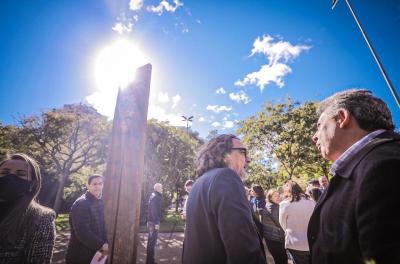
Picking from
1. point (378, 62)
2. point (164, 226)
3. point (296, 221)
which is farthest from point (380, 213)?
point (164, 226)

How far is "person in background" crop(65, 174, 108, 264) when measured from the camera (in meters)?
3.19

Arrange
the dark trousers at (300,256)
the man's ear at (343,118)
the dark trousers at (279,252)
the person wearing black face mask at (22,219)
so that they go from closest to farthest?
the man's ear at (343,118)
the person wearing black face mask at (22,219)
the dark trousers at (300,256)
the dark trousers at (279,252)

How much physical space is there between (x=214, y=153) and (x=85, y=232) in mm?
2600

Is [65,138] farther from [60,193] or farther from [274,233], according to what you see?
[274,233]

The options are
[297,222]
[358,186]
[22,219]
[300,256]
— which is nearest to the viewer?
[358,186]

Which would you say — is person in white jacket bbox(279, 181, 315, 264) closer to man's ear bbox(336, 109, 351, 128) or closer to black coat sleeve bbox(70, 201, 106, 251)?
man's ear bbox(336, 109, 351, 128)

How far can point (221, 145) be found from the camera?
216 cm

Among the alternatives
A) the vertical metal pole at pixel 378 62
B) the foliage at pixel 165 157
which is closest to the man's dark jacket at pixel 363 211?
the vertical metal pole at pixel 378 62

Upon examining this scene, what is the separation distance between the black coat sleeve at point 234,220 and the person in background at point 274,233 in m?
3.45

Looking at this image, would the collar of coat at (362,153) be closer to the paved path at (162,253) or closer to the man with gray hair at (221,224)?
the man with gray hair at (221,224)

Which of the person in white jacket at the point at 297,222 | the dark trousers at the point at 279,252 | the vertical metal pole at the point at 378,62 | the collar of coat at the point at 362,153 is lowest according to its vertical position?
the dark trousers at the point at 279,252

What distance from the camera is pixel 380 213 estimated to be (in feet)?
2.76

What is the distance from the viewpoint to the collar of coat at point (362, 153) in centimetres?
104

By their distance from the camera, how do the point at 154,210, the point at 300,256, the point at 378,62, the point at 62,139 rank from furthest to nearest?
1. the point at 62,139
2. the point at 378,62
3. the point at 154,210
4. the point at 300,256
